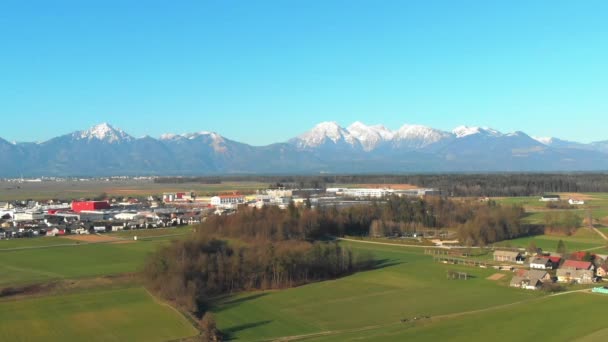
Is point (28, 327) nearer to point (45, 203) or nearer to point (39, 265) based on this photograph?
point (39, 265)

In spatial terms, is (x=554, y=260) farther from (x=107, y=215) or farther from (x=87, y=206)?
(x=87, y=206)

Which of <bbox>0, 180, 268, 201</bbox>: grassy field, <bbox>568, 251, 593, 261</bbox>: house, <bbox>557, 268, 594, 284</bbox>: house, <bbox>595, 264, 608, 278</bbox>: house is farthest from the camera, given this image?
<bbox>0, 180, 268, 201</bbox>: grassy field

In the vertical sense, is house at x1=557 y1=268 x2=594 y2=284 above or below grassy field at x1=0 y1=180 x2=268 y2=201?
below

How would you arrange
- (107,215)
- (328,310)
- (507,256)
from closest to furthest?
1. (328,310)
2. (507,256)
3. (107,215)

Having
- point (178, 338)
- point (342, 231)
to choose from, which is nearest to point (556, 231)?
point (342, 231)

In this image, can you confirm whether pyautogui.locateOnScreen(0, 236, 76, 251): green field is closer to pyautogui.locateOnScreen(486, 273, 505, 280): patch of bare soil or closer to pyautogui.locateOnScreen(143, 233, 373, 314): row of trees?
pyautogui.locateOnScreen(143, 233, 373, 314): row of trees

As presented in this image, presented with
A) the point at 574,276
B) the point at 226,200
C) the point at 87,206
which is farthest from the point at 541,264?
the point at 87,206

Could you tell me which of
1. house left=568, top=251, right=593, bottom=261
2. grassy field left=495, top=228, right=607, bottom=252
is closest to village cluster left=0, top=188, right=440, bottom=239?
grassy field left=495, top=228, right=607, bottom=252
